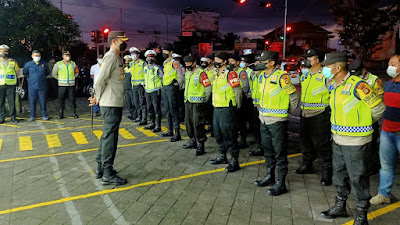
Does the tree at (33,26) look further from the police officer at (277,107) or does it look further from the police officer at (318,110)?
the police officer at (318,110)

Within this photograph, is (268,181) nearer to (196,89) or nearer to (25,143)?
(196,89)

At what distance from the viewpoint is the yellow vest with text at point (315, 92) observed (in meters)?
5.20

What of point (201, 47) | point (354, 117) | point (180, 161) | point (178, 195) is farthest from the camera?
point (201, 47)

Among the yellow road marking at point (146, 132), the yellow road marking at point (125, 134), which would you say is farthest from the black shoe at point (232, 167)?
the yellow road marking at point (125, 134)

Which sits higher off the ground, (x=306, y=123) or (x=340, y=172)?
(x=306, y=123)

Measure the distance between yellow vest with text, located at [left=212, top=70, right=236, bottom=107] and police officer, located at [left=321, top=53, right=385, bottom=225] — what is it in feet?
6.88


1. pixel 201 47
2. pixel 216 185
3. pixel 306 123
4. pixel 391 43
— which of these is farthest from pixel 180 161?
pixel 201 47

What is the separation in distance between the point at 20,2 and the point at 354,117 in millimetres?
18258

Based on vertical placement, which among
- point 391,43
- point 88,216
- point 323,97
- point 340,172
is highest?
point 391,43

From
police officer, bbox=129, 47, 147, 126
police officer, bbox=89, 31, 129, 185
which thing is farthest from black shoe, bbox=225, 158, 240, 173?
police officer, bbox=129, 47, 147, 126

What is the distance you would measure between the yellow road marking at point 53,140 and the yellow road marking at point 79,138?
16.2 inches

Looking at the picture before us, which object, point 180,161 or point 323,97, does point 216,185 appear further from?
point 323,97

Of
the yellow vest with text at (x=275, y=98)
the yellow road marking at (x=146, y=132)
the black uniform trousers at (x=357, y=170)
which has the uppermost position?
the yellow vest with text at (x=275, y=98)

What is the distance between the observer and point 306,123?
5.47 m
